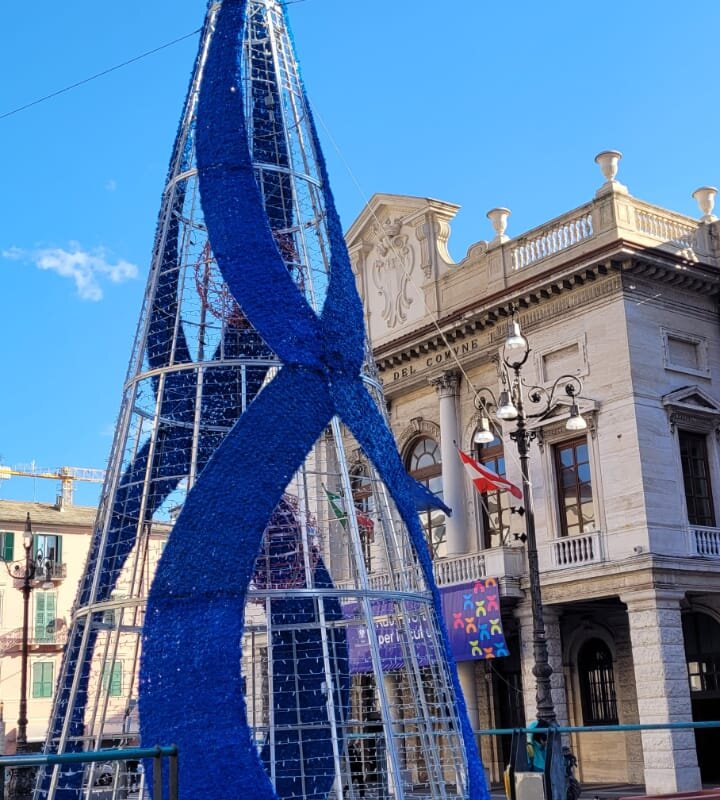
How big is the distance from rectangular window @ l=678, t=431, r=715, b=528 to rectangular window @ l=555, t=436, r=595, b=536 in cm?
187

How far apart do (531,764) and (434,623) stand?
299 cm

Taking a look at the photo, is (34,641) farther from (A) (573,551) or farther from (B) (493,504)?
(A) (573,551)

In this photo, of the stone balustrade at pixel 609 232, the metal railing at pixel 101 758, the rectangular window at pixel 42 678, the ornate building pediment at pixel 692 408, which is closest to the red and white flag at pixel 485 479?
the ornate building pediment at pixel 692 408

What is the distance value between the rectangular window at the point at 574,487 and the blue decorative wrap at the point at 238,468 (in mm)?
13772

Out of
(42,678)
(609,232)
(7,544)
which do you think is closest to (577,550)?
(609,232)

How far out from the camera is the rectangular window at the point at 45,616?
4019 centimetres

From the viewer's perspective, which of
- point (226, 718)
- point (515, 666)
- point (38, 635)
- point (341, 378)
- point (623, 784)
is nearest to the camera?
point (226, 718)

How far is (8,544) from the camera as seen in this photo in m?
41.1

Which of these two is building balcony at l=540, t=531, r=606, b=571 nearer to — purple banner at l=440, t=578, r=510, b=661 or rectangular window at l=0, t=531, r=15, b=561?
purple banner at l=440, t=578, r=510, b=661

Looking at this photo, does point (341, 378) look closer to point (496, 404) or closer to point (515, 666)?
point (496, 404)

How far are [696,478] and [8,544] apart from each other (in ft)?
94.0

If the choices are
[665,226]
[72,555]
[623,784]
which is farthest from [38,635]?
[665,226]

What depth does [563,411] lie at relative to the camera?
842 inches

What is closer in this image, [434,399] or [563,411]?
[563,411]
